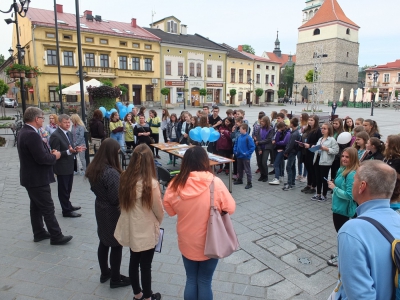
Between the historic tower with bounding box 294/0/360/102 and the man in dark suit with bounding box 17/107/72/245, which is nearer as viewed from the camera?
the man in dark suit with bounding box 17/107/72/245

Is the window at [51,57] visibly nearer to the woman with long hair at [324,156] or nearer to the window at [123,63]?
the window at [123,63]

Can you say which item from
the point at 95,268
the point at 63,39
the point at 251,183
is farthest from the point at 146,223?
the point at 63,39

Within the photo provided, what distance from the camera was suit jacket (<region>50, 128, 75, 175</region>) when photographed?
465 centimetres

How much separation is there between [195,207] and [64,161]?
3.23 meters

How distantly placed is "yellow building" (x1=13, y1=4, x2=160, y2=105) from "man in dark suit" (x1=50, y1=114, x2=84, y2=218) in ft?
97.4

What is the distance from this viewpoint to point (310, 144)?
250 inches

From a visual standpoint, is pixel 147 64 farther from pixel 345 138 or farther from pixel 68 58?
pixel 345 138

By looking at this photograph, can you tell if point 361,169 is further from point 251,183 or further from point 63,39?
point 63,39

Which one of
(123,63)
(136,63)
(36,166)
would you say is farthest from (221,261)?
(136,63)

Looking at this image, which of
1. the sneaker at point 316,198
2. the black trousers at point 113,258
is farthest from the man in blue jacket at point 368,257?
the sneaker at point 316,198

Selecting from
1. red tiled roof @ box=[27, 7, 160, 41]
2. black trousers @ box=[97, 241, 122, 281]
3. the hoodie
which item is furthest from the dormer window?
the hoodie

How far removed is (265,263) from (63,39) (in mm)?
34878

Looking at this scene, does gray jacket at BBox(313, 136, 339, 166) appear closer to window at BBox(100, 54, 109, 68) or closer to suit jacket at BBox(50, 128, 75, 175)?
suit jacket at BBox(50, 128, 75, 175)

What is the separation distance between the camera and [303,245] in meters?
4.23
